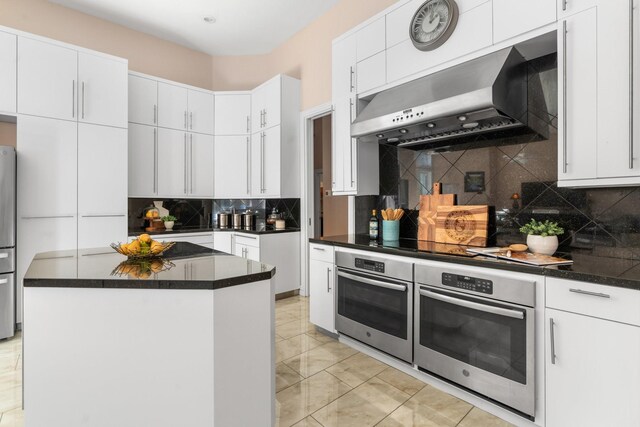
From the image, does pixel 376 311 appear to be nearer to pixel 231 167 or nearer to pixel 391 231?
pixel 391 231

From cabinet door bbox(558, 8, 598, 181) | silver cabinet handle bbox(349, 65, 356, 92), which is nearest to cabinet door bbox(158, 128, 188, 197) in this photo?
silver cabinet handle bbox(349, 65, 356, 92)

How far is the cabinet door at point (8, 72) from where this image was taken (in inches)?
117

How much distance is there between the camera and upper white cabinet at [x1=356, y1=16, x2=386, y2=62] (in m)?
2.83

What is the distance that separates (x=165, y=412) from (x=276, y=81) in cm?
373

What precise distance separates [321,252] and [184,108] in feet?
9.27

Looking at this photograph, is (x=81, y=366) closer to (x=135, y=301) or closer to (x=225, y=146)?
(x=135, y=301)

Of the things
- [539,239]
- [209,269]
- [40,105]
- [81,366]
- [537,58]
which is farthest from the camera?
[40,105]

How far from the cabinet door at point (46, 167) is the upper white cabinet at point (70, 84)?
0.42ft

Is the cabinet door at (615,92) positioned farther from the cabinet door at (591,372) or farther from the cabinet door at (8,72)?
the cabinet door at (8,72)

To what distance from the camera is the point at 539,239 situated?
1.94 metres

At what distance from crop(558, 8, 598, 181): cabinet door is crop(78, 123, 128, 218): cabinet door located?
3.87 meters

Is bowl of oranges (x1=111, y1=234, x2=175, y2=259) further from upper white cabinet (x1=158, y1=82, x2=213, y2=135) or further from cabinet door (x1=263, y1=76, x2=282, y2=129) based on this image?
upper white cabinet (x1=158, y1=82, x2=213, y2=135)

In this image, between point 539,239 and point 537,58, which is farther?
point 537,58

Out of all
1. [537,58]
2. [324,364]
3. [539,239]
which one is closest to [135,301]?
[324,364]
